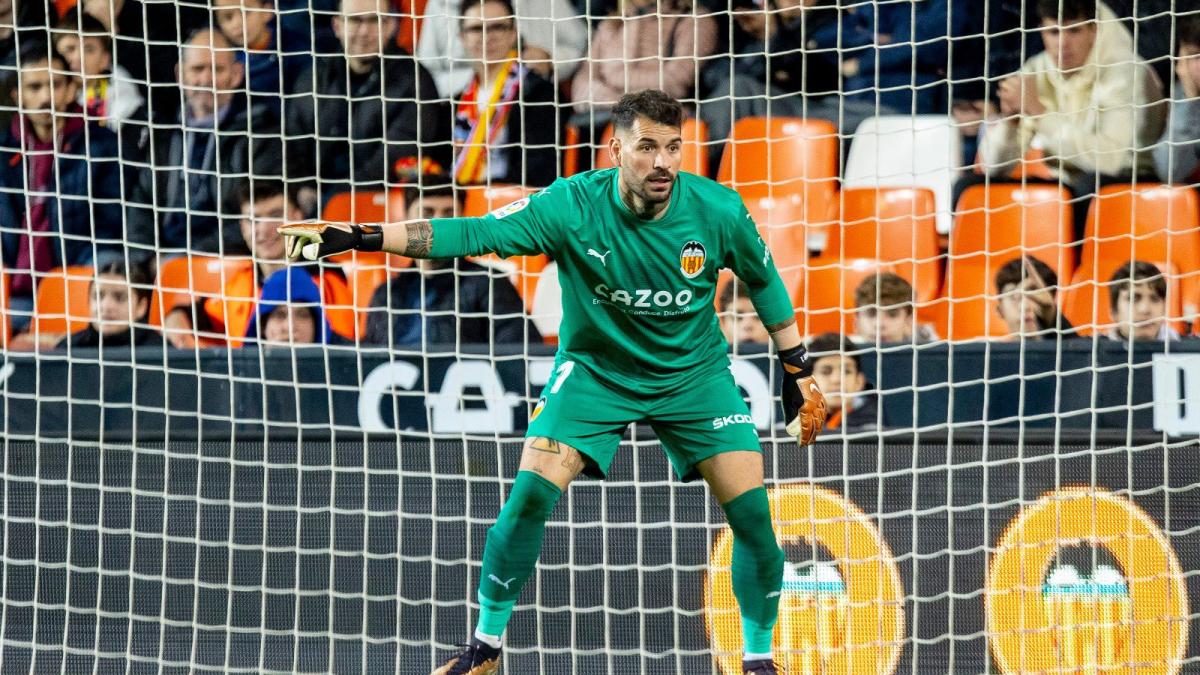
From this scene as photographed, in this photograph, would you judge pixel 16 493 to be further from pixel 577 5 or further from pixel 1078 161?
pixel 1078 161

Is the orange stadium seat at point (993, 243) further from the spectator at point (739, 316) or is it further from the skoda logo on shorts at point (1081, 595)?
the skoda logo on shorts at point (1081, 595)

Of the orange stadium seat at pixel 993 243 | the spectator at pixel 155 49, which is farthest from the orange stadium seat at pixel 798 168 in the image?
the spectator at pixel 155 49

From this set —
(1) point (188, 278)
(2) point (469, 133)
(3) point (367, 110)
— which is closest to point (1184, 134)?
(2) point (469, 133)

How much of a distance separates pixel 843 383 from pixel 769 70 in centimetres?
155

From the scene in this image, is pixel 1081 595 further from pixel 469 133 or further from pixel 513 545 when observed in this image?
pixel 469 133

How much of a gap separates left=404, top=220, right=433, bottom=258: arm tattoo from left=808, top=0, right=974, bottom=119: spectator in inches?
115

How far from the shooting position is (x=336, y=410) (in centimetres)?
496

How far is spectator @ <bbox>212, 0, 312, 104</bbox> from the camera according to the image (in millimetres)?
6047

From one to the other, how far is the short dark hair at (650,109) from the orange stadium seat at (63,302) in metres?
2.52

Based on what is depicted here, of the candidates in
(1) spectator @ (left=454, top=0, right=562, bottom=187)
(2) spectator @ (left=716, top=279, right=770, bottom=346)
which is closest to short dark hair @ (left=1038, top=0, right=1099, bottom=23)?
(2) spectator @ (left=716, top=279, right=770, bottom=346)

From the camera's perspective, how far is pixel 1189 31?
5887 millimetres

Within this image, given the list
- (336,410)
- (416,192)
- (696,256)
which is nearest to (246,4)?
(416,192)

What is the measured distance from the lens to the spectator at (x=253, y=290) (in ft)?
18.7

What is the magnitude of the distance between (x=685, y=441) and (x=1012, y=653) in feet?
4.82
